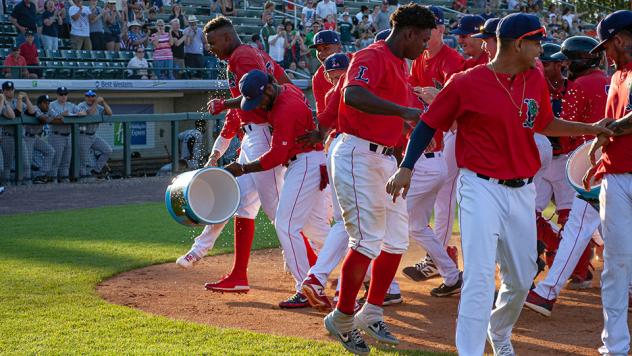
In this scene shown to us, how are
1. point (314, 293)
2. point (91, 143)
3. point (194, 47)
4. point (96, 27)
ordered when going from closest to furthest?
point (314, 293) < point (91, 143) < point (96, 27) < point (194, 47)

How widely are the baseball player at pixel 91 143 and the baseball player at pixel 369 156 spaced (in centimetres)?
1180

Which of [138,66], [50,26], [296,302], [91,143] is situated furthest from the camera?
[138,66]

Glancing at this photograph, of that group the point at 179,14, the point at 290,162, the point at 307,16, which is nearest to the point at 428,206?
the point at 290,162

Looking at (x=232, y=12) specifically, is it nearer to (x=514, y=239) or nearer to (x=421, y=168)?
(x=421, y=168)

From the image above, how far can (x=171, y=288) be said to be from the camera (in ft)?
25.6

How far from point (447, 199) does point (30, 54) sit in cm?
1220

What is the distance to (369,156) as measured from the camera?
5.75m

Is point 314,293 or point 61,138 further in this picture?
point 61,138

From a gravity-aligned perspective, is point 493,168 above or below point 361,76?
below

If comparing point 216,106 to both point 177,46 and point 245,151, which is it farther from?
point 177,46

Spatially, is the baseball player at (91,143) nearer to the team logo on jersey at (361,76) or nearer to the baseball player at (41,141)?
the baseball player at (41,141)

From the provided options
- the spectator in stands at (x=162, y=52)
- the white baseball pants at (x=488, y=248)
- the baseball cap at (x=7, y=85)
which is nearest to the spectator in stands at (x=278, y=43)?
the spectator in stands at (x=162, y=52)

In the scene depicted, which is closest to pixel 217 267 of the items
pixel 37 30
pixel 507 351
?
pixel 507 351

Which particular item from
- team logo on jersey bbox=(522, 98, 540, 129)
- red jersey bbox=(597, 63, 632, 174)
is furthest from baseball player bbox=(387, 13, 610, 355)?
red jersey bbox=(597, 63, 632, 174)
